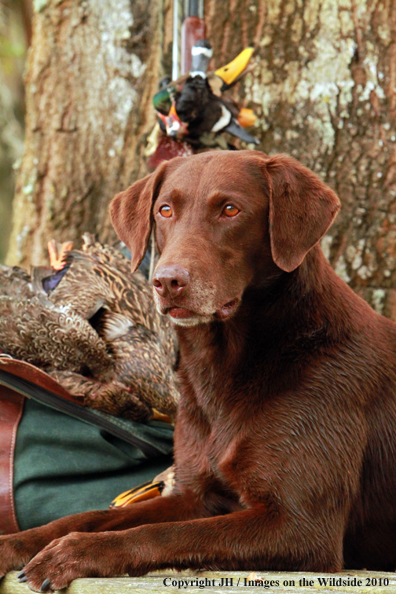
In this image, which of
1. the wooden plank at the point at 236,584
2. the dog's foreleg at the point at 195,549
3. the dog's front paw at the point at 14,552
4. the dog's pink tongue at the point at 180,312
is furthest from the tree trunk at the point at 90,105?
the wooden plank at the point at 236,584

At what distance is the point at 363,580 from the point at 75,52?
391cm

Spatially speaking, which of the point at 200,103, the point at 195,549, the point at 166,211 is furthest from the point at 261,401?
the point at 200,103

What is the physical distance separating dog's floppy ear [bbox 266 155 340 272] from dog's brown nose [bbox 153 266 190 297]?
360 millimetres

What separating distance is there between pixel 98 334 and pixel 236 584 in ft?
5.65

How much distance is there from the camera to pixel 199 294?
7.41ft

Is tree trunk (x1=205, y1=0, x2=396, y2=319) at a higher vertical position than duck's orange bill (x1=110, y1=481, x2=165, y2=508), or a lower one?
higher

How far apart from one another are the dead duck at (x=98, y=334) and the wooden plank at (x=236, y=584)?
3.62 ft

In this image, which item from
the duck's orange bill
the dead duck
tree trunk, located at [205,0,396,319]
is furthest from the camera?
tree trunk, located at [205,0,396,319]

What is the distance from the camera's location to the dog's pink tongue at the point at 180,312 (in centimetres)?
232

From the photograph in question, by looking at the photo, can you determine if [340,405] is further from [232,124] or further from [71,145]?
[71,145]

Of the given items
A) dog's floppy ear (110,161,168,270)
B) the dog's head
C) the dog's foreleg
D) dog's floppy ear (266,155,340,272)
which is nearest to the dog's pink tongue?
the dog's head

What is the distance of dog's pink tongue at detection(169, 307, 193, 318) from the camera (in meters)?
2.32

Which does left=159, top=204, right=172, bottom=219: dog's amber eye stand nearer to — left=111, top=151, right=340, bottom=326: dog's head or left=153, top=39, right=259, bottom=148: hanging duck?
left=111, top=151, right=340, bottom=326: dog's head

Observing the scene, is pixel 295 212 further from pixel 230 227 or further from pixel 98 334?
pixel 98 334
